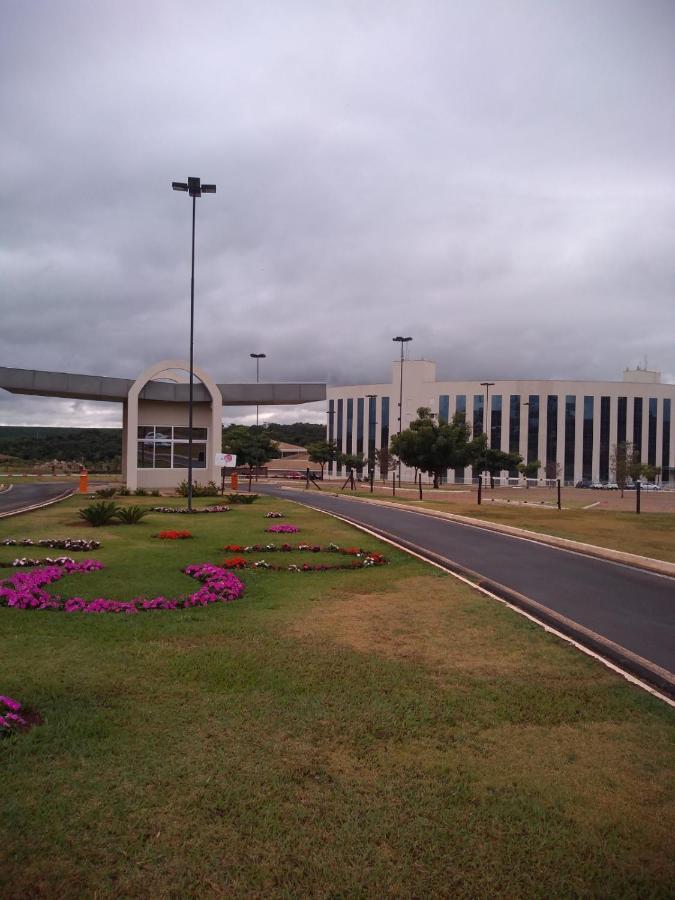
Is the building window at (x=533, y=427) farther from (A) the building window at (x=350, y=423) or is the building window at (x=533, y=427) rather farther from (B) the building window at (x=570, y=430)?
(A) the building window at (x=350, y=423)

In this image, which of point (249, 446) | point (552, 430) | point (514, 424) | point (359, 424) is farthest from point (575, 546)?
point (359, 424)

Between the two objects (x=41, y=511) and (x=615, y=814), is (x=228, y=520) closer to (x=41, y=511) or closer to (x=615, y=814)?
(x=41, y=511)

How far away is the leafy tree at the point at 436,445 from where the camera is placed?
4462 centimetres

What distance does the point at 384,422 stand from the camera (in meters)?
83.3

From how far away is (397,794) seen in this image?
3.88m

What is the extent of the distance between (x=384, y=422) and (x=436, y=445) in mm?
38942

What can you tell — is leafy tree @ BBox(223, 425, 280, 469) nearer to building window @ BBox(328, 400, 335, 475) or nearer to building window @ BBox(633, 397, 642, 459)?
building window @ BBox(328, 400, 335, 475)

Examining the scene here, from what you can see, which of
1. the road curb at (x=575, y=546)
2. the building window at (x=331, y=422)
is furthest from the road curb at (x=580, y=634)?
the building window at (x=331, y=422)

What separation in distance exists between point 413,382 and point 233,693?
7489 centimetres

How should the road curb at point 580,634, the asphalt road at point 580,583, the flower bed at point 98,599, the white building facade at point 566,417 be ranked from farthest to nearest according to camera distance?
the white building facade at point 566,417 → the flower bed at point 98,599 → the asphalt road at point 580,583 → the road curb at point 580,634

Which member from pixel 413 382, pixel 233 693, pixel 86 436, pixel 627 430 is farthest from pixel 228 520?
pixel 86 436

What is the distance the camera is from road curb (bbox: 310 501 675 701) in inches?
238

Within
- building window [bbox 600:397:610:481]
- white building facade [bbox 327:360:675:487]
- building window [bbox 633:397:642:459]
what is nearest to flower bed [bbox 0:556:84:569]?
white building facade [bbox 327:360:675:487]

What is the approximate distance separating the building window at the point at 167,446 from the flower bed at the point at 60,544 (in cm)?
2075
